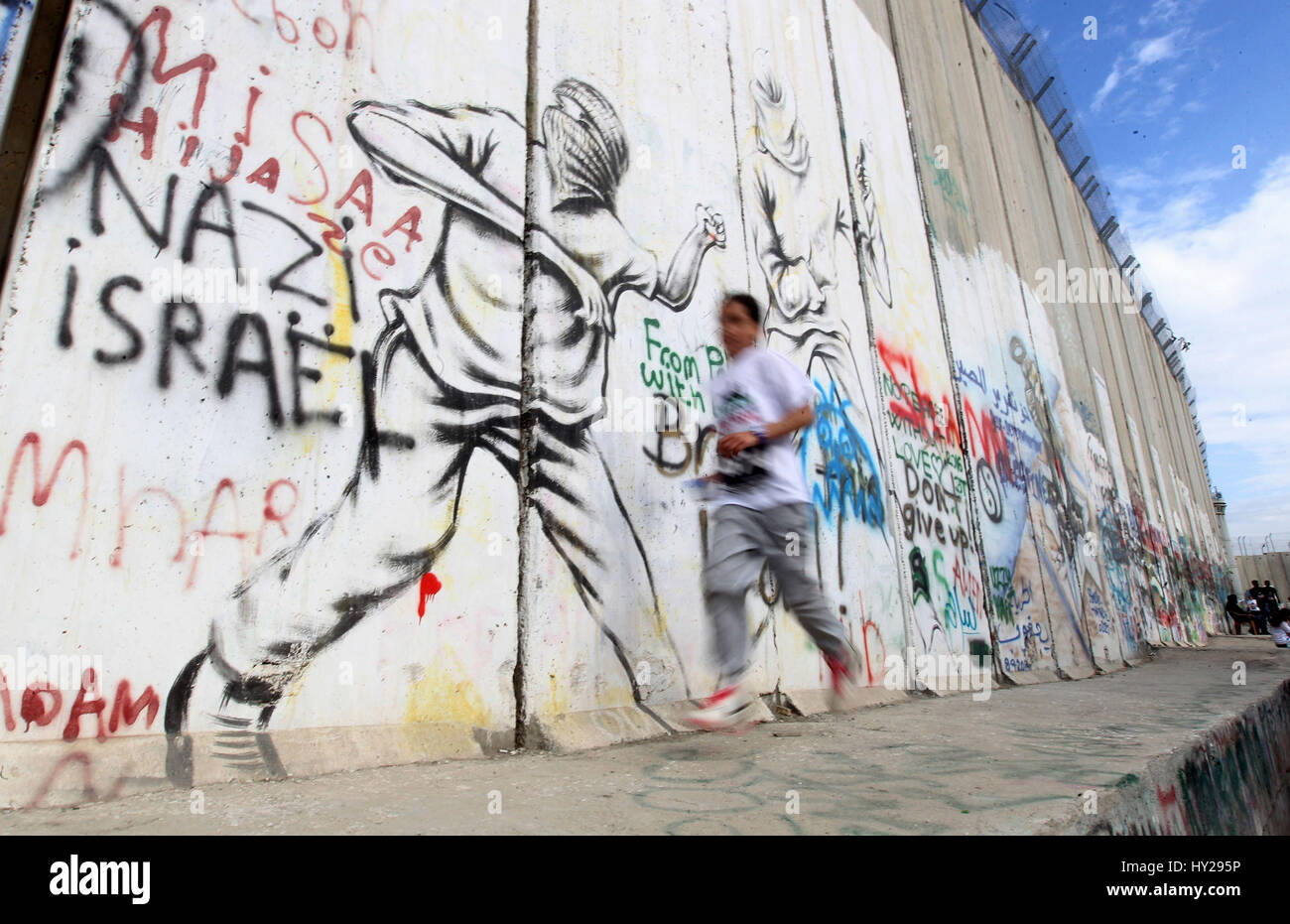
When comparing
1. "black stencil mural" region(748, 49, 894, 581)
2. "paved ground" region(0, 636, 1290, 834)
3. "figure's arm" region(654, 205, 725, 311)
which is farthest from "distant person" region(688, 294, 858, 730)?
"black stencil mural" region(748, 49, 894, 581)

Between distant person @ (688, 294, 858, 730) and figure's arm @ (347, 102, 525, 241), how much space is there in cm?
111

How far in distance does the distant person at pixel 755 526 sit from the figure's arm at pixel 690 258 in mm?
845

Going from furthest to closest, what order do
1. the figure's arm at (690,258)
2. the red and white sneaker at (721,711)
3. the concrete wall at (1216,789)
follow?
the figure's arm at (690,258) < the red and white sneaker at (721,711) < the concrete wall at (1216,789)

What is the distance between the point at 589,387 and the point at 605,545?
2.08ft

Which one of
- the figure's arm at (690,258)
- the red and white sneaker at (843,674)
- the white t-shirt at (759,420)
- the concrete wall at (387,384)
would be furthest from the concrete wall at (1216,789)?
the figure's arm at (690,258)

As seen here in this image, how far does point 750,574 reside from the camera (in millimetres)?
2447

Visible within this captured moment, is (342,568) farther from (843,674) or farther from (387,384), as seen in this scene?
(843,674)

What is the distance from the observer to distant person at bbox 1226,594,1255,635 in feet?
66.3

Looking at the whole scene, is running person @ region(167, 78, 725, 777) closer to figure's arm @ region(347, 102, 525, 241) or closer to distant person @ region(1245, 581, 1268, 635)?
figure's arm @ region(347, 102, 525, 241)

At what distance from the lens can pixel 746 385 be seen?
2.64m

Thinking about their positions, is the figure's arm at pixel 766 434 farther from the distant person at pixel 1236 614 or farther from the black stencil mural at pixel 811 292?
the distant person at pixel 1236 614

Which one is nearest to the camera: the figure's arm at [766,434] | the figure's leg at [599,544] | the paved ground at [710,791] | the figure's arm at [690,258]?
the paved ground at [710,791]

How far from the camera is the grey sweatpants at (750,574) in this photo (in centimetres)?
238
